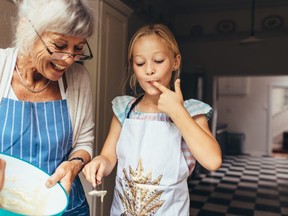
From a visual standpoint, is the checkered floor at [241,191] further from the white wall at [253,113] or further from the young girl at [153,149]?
the young girl at [153,149]

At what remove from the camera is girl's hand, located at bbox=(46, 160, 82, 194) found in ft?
2.19

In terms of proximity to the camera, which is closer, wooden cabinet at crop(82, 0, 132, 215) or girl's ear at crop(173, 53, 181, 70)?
girl's ear at crop(173, 53, 181, 70)

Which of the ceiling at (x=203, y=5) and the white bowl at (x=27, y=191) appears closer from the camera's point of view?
the white bowl at (x=27, y=191)

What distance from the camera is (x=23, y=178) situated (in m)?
0.66

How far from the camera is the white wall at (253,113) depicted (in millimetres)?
7844

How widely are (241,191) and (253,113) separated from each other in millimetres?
4196

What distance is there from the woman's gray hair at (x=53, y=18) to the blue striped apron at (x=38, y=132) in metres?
0.17

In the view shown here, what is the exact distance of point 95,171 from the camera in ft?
2.64

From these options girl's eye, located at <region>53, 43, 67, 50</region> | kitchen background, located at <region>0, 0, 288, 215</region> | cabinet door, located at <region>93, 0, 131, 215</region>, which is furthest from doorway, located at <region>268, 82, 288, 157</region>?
girl's eye, located at <region>53, 43, 67, 50</region>

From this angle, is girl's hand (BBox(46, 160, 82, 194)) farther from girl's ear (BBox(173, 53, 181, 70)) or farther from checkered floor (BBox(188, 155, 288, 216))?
checkered floor (BBox(188, 155, 288, 216))

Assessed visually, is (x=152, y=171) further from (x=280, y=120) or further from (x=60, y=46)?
(x=280, y=120)

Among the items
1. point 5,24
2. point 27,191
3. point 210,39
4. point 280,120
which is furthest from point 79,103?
point 280,120

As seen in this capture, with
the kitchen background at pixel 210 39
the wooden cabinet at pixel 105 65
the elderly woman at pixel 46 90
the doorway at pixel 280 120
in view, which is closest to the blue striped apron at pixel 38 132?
the elderly woman at pixel 46 90

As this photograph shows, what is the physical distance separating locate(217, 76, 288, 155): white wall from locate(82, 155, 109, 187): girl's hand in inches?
305
